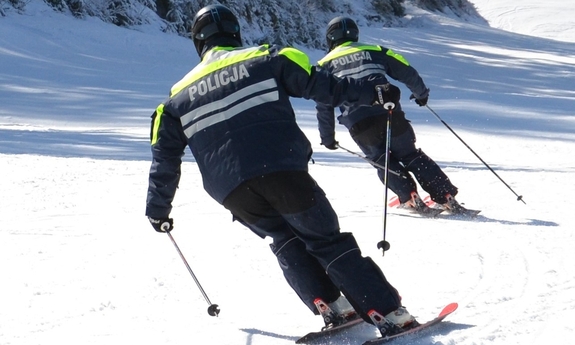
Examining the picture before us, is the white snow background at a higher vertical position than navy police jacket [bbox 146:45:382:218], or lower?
lower

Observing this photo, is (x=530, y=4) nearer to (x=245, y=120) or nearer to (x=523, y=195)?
(x=523, y=195)

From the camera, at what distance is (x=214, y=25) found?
3604 mm

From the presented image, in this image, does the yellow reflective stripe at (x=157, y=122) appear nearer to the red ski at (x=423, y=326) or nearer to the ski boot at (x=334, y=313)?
the ski boot at (x=334, y=313)

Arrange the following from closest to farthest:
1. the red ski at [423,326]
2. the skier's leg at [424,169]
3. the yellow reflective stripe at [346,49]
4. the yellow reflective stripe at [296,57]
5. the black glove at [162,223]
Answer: the red ski at [423,326] → the yellow reflective stripe at [296,57] → the black glove at [162,223] → the yellow reflective stripe at [346,49] → the skier's leg at [424,169]

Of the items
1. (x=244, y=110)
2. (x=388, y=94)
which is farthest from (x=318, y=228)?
(x=388, y=94)

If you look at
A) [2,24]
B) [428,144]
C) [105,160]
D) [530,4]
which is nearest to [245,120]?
[105,160]

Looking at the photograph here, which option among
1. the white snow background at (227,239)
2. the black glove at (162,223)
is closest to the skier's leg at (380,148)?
the white snow background at (227,239)

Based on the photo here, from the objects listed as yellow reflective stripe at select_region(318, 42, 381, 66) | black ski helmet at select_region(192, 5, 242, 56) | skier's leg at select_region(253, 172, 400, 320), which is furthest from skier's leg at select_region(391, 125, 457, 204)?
skier's leg at select_region(253, 172, 400, 320)

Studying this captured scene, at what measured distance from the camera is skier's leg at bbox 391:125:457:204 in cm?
627

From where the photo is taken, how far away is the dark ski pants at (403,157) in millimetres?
6270

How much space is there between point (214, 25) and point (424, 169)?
123 inches

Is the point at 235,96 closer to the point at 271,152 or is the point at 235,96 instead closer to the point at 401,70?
the point at 271,152

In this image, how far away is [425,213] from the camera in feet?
20.8

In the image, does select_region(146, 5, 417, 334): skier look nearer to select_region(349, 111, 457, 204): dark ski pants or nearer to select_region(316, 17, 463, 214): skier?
select_region(316, 17, 463, 214): skier
